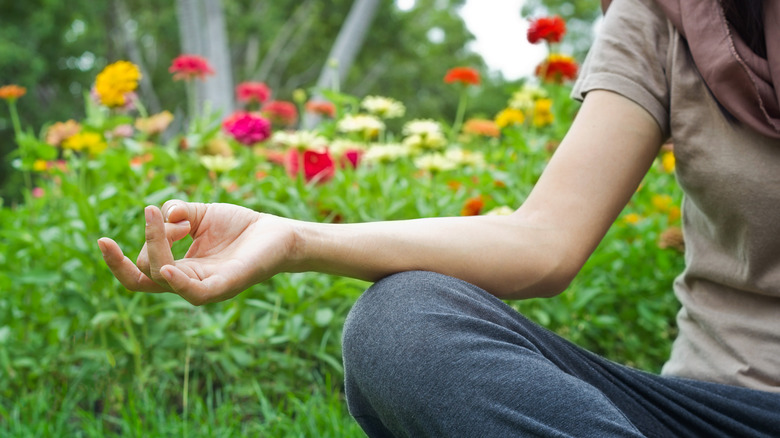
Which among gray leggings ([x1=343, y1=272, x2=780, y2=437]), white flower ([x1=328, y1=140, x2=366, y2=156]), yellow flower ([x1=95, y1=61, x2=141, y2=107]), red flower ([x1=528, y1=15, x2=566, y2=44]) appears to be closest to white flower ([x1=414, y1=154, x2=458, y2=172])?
white flower ([x1=328, y1=140, x2=366, y2=156])

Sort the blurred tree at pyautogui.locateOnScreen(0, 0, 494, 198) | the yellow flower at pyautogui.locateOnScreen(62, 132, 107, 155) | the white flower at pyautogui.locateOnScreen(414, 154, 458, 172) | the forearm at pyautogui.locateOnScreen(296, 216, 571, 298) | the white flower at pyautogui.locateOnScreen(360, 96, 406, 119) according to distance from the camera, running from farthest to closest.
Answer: the blurred tree at pyautogui.locateOnScreen(0, 0, 494, 198) < the white flower at pyautogui.locateOnScreen(360, 96, 406, 119) < the white flower at pyautogui.locateOnScreen(414, 154, 458, 172) < the yellow flower at pyautogui.locateOnScreen(62, 132, 107, 155) < the forearm at pyautogui.locateOnScreen(296, 216, 571, 298)

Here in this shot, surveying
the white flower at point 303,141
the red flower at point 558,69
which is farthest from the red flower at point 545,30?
the white flower at point 303,141

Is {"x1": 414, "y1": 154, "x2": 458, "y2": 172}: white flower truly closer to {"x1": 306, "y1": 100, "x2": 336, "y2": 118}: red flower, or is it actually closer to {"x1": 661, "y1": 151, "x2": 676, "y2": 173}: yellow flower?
{"x1": 306, "y1": 100, "x2": 336, "y2": 118}: red flower

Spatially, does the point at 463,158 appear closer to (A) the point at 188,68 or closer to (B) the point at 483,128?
(B) the point at 483,128

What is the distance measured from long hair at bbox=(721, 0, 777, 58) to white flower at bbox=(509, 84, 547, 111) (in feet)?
4.43

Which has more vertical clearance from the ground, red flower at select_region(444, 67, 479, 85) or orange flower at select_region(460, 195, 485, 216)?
red flower at select_region(444, 67, 479, 85)

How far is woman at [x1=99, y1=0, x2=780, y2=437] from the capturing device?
76 centimetres

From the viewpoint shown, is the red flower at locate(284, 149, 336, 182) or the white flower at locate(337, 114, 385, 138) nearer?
the red flower at locate(284, 149, 336, 182)

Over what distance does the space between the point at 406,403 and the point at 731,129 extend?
0.58 m

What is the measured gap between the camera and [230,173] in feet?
6.63

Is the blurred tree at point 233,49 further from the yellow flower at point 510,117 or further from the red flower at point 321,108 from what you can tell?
the yellow flower at point 510,117

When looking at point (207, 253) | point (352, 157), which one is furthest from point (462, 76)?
point (207, 253)

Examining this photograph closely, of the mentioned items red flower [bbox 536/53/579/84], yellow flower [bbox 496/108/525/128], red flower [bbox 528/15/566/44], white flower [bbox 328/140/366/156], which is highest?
red flower [bbox 528/15/566/44]

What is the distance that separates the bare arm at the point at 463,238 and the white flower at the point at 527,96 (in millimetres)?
1324
